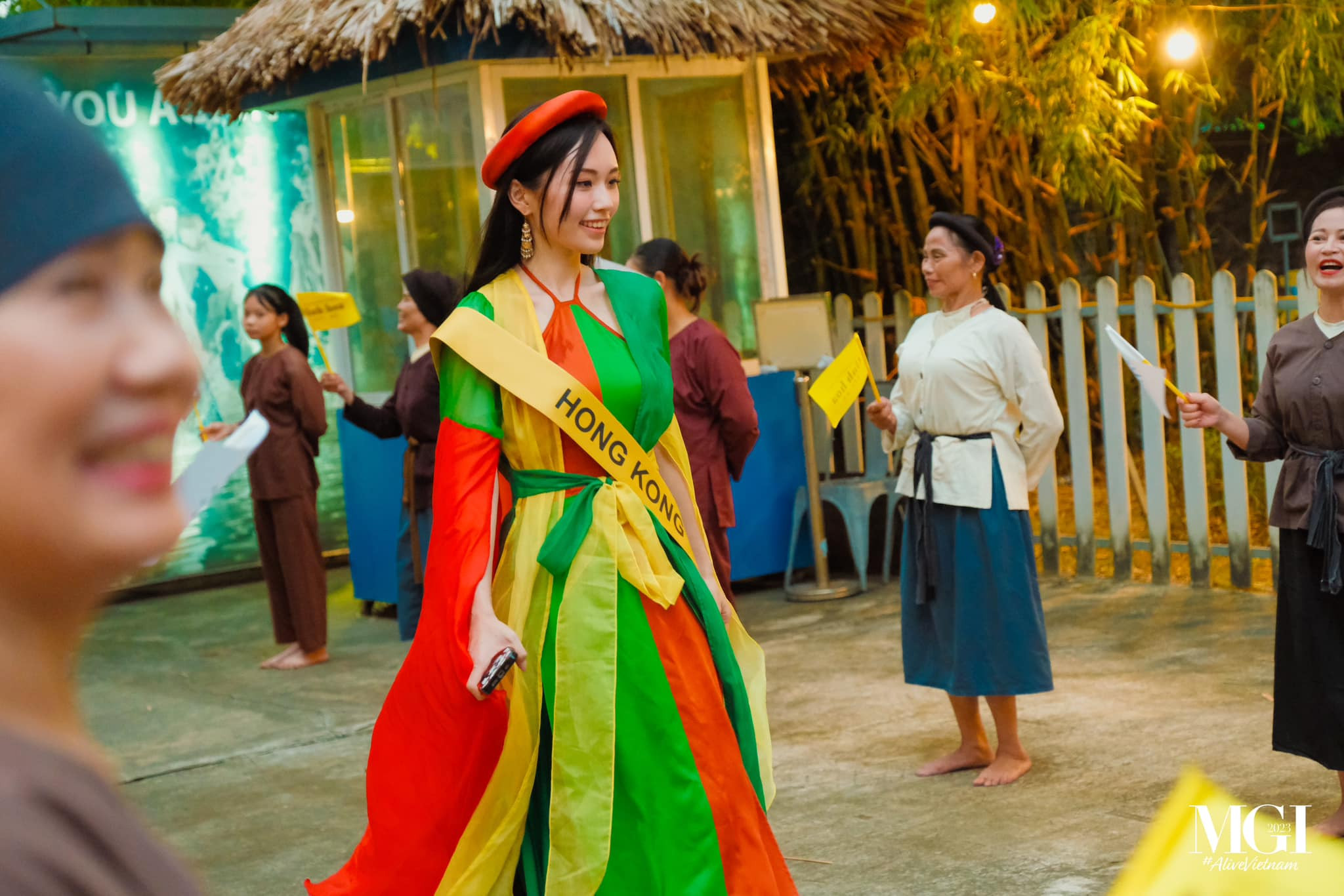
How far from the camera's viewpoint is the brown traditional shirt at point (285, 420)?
650 centimetres

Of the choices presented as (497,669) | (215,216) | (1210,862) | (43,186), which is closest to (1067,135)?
(215,216)

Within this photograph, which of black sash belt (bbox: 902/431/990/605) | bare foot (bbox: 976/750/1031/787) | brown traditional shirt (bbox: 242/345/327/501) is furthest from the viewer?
brown traditional shirt (bbox: 242/345/327/501)

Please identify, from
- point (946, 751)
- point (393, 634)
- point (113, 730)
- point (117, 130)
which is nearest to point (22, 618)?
point (946, 751)

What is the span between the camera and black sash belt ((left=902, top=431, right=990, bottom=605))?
4.38m

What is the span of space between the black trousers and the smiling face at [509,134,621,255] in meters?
1.88

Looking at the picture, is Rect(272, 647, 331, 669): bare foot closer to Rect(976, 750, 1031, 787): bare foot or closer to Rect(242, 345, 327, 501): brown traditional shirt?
Rect(242, 345, 327, 501): brown traditional shirt

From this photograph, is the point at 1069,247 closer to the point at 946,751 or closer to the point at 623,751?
the point at 946,751

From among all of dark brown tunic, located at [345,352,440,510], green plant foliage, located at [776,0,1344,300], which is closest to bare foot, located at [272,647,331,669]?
dark brown tunic, located at [345,352,440,510]

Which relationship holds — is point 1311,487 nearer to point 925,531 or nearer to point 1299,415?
point 1299,415

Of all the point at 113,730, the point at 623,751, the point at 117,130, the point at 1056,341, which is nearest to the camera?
the point at 623,751

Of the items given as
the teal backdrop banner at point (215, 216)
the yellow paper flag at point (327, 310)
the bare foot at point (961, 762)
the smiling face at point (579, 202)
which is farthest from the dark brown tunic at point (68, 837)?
the teal backdrop banner at point (215, 216)

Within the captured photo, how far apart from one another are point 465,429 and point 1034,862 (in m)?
1.81

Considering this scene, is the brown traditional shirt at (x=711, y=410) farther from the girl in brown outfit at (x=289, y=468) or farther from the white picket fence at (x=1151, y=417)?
the girl in brown outfit at (x=289, y=468)

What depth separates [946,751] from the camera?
15.2 ft
